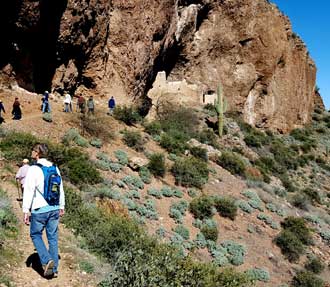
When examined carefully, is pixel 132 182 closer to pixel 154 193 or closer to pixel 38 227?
pixel 154 193

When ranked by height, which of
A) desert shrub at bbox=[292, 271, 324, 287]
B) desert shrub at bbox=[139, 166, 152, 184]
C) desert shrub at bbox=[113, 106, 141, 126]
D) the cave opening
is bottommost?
desert shrub at bbox=[292, 271, 324, 287]

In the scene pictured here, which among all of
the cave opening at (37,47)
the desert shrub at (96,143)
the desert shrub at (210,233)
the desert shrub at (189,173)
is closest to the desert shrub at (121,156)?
the desert shrub at (96,143)

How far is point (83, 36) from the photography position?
976 inches

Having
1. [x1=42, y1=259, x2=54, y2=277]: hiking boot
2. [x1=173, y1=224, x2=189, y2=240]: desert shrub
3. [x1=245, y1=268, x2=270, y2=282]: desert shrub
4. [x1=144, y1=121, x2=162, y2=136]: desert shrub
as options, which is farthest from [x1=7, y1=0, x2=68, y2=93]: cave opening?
[x1=42, y1=259, x2=54, y2=277]: hiking boot

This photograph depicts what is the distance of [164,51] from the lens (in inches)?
1309

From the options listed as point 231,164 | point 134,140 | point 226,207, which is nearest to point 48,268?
point 226,207

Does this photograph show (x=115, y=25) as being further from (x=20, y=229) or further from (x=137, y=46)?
(x=20, y=229)

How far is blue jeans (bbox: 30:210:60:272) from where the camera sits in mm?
5559

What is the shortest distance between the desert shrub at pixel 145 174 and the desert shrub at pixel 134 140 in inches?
103

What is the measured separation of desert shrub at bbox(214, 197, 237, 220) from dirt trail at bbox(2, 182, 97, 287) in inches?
394

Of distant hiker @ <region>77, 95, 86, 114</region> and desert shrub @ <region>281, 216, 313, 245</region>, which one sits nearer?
desert shrub @ <region>281, 216, 313, 245</region>

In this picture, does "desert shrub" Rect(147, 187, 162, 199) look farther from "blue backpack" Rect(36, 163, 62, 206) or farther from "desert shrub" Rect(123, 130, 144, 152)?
"blue backpack" Rect(36, 163, 62, 206)

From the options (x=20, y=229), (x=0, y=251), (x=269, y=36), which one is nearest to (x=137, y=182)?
(x=20, y=229)

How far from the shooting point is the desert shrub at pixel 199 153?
23.4 meters
